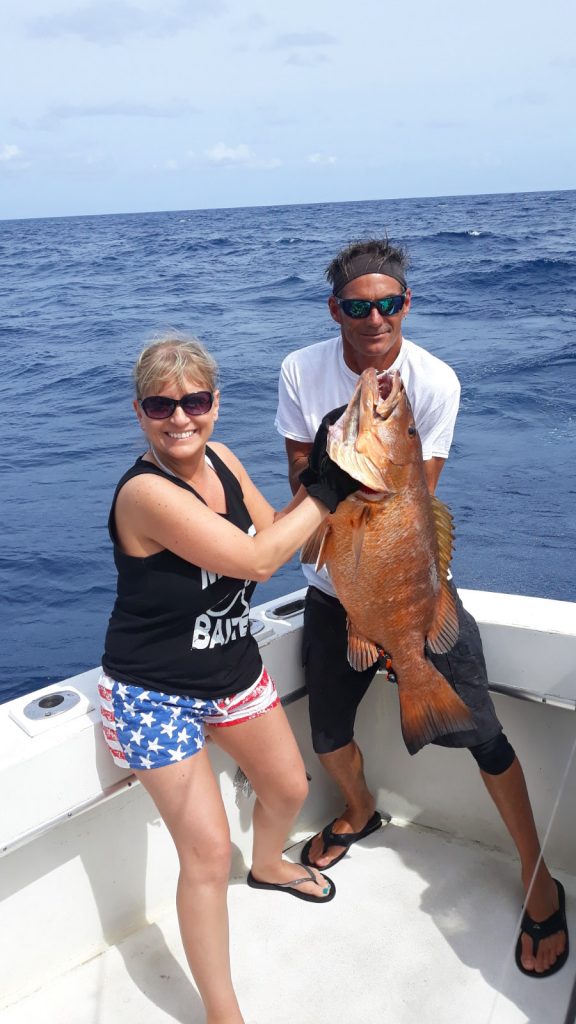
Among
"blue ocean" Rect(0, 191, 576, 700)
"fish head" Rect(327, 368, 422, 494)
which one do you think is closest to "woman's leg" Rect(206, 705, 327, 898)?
"fish head" Rect(327, 368, 422, 494)

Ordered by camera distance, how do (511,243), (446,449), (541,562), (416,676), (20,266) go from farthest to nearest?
(20,266) < (511,243) < (541,562) < (446,449) < (416,676)

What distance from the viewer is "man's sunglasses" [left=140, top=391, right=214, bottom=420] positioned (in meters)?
2.51

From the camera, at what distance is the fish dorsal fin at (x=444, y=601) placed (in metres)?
2.75

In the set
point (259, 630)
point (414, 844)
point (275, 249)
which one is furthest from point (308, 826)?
point (275, 249)

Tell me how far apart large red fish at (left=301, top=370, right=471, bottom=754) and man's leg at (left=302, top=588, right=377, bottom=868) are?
1.54 ft

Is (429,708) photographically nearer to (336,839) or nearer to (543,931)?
(543,931)

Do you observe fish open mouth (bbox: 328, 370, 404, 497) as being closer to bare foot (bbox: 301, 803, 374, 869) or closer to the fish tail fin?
the fish tail fin

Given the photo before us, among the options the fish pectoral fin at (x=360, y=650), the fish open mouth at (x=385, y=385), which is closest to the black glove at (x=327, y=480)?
the fish open mouth at (x=385, y=385)

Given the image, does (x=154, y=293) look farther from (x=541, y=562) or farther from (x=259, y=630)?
(x=259, y=630)

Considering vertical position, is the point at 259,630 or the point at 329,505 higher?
the point at 329,505

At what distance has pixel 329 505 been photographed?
8.27ft

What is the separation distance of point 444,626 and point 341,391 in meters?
0.90

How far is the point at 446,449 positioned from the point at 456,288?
22.0m

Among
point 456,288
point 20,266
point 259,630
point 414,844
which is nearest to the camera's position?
point 259,630
